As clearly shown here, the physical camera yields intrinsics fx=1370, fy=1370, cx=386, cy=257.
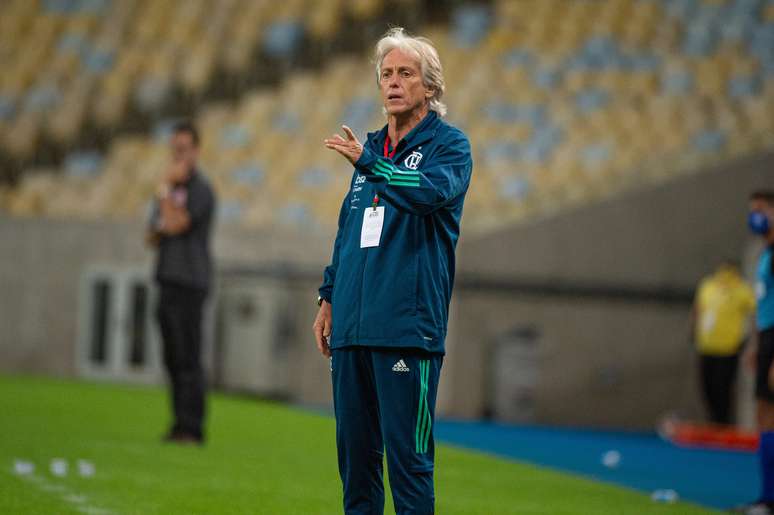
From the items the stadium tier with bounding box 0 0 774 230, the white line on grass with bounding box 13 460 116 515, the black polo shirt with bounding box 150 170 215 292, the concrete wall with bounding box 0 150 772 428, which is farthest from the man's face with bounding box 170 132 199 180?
the stadium tier with bounding box 0 0 774 230

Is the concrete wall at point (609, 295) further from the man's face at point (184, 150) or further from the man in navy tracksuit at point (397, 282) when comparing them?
the man in navy tracksuit at point (397, 282)

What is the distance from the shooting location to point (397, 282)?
13.4ft

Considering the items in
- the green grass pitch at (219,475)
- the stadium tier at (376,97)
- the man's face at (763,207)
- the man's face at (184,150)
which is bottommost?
the green grass pitch at (219,475)

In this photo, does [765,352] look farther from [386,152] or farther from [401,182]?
[401,182]

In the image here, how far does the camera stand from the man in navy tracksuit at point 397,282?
4.07m

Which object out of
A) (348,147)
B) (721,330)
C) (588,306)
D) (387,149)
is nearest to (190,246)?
(387,149)

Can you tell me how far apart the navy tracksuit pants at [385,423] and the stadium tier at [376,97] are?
1225 centimetres

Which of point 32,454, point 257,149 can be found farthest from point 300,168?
point 32,454

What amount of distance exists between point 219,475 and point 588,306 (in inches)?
363

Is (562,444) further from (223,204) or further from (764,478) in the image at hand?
(223,204)

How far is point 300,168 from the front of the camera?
18.7 meters

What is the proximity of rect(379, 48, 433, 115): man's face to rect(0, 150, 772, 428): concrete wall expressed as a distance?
1148 centimetres

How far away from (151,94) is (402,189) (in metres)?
17.3

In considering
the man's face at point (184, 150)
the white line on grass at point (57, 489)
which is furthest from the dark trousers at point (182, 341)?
the white line on grass at point (57, 489)
